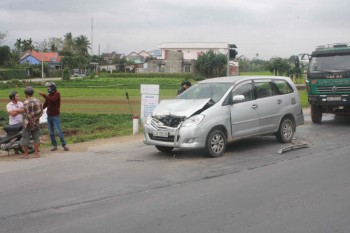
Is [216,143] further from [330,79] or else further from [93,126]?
[93,126]

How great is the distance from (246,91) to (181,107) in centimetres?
187

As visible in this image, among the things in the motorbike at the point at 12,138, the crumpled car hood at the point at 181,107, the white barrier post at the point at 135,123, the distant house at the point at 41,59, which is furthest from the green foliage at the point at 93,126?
the distant house at the point at 41,59

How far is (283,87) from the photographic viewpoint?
479 inches

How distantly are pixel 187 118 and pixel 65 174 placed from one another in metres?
2.78

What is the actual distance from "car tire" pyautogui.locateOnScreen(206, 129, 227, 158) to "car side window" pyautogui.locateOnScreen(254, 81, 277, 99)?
5.92ft

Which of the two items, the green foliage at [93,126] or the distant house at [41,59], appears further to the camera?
the distant house at [41,59]

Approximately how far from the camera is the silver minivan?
9.77 m

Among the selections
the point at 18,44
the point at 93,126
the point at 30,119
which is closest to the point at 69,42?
the point at 18,44

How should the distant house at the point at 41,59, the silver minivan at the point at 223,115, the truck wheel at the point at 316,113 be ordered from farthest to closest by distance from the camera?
the distant house at the point at 41,59 → the truck wheel at the point at 316,113 → the silver minivan at the point at 223,115

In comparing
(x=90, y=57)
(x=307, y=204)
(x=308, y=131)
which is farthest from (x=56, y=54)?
(x=307, y=204)

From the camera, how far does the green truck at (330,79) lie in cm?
1547

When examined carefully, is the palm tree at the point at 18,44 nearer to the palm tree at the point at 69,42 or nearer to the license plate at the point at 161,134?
the palm tree at the point at 69,42

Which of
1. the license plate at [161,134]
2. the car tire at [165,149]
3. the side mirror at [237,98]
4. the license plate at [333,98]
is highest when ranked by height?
the side mirror at [237,98]

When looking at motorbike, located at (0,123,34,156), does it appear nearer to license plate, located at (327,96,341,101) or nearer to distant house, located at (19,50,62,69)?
license plate, located at (327,96,341,101)
